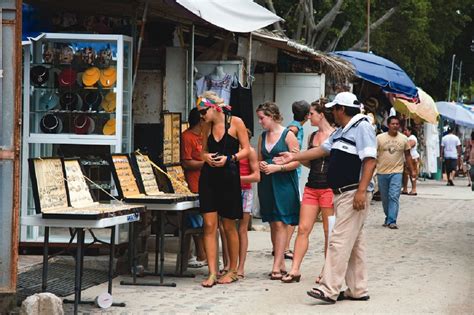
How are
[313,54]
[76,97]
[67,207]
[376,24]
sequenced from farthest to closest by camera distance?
[376,24] → [313,54] → [76,97] → [67,207]

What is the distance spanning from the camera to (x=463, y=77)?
2175 inches

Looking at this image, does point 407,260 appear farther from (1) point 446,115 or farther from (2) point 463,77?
(2) point 463,77

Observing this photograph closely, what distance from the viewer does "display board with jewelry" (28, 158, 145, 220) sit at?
868cm

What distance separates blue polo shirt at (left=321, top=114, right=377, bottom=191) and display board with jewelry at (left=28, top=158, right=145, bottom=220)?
73.4 inches

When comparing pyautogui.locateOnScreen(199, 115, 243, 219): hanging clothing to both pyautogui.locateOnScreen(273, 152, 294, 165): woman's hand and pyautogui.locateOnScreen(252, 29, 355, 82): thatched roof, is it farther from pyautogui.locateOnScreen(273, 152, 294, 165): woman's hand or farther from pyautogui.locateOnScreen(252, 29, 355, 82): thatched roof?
pyautogui.locateOnScreen(252, 29, 355, 82): thatched roof

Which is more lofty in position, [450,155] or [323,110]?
[323,110]

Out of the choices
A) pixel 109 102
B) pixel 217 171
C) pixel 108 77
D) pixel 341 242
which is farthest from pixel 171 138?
pixel 341 242

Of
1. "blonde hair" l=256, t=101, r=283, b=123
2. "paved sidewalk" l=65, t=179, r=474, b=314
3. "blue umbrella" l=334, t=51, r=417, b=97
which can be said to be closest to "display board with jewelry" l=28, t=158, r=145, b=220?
"paved sidewalk" l=65, t=179, r=474, b=314

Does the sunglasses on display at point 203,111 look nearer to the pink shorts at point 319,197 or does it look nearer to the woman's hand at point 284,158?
the woman's hand at point 284,158

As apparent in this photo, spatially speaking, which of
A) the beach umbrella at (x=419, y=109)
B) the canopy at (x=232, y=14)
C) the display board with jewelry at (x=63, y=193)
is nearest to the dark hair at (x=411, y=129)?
the beach umbrella at (x=419, y=109)

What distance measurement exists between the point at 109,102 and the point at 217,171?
1.89 metres

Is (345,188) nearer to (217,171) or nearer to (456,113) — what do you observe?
(217,171)

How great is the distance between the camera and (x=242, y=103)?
1452 cm

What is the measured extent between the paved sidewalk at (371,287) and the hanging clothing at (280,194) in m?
0.70
